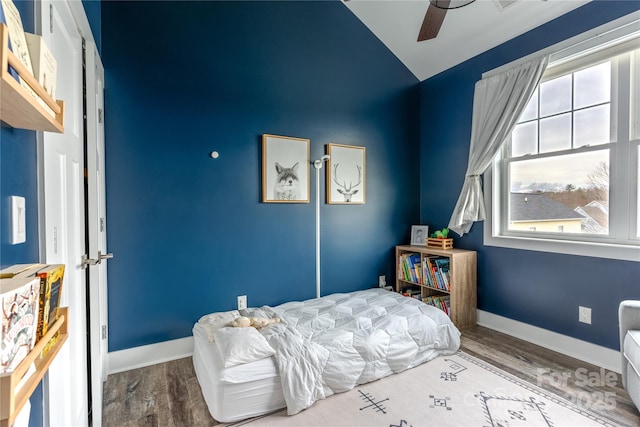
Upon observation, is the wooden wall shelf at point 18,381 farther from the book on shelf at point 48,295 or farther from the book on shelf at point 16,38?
the book on shelf at point 16,38

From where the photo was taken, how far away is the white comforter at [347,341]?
1915 millimetres

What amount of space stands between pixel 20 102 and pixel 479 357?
2982 millimetres

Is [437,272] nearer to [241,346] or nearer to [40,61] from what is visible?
[241,346]

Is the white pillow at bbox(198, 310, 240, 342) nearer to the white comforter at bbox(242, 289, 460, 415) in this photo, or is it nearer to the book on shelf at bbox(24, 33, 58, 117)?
the white comforter at bbox(242, 289, 460, 415)

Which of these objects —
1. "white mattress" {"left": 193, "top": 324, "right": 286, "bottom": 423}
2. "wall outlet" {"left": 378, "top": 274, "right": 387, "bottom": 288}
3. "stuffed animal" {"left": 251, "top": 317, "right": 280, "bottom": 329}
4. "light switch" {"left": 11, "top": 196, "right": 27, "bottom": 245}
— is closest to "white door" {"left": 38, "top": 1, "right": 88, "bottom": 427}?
"light switch" {"left": 11, "top": 196, "right": 27, "bottom": 245}

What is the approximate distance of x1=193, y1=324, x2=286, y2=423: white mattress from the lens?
1.77 metres

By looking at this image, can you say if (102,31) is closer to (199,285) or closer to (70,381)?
(199,285)

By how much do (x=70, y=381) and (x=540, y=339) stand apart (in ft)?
10.9

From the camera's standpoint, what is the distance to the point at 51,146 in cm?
108

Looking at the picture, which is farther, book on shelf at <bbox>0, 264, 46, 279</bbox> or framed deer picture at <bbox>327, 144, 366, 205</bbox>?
framed deer picture at <bbox>327, 144, 366, 205</bbox>

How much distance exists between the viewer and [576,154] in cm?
259

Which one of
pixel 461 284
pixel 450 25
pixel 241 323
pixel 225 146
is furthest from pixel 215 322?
pixel 450 25

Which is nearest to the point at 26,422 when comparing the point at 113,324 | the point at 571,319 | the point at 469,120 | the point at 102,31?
the point at 113,324

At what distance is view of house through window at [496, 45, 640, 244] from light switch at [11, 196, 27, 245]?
3.36m
